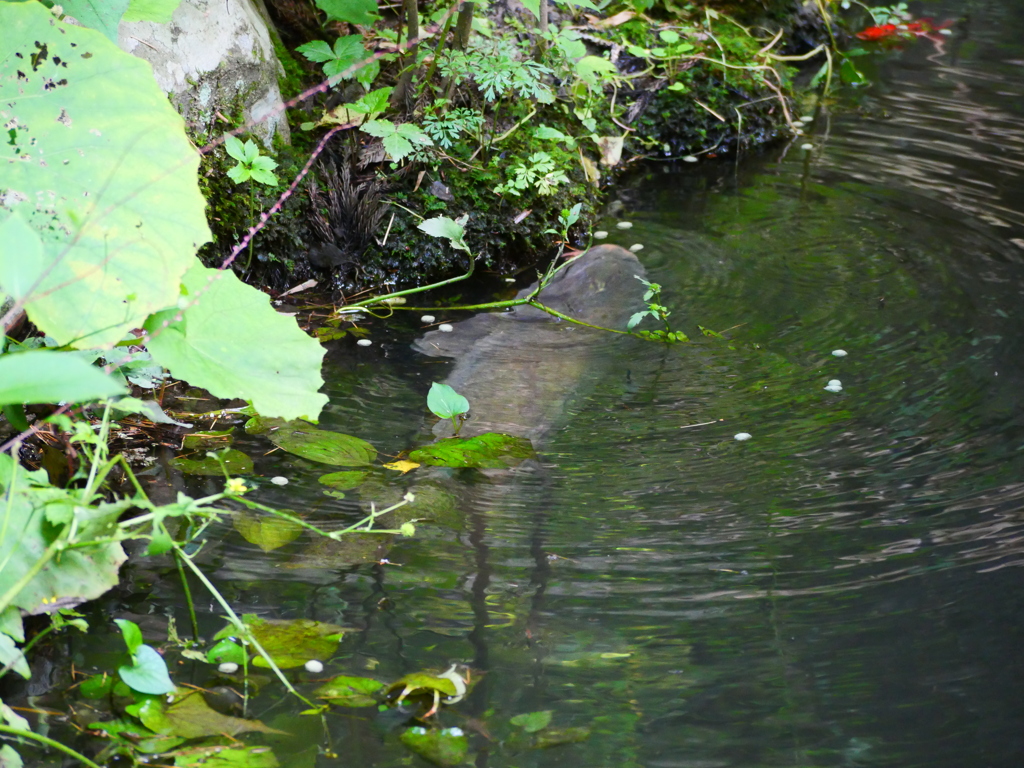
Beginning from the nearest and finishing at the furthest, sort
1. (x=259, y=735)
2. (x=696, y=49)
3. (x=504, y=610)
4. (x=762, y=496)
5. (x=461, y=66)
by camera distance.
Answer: (x=259, y=735) → (x=504, y=610) → (x=762, y=496) → (x=461, y=66) → (x=696, y=49)

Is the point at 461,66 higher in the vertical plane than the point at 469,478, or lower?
higher

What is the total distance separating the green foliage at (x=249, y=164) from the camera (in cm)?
259

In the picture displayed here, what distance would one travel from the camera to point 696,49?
4.21 metres

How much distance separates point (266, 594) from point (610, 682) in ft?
2.10

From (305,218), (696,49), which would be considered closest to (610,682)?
(305,218)

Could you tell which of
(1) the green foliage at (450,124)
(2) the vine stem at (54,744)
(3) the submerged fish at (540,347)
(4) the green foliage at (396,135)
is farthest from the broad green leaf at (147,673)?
(1) the green foliage at (450,124)

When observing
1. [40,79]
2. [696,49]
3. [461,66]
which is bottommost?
[696,49]

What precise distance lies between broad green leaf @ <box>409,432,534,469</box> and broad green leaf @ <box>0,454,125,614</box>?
82 cm

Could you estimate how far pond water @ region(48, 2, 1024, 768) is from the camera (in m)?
1.40

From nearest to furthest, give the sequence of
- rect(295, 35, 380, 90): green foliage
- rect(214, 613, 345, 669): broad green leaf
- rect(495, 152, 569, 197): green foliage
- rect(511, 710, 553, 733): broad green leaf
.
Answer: rect(511, 710, 553, 733): broad green leaf < rect(214, 613, 345, 669): broad green leaf < rect(295, 35, 380, 90): green foliage < rect(495, 152, 569, 197): green foliage

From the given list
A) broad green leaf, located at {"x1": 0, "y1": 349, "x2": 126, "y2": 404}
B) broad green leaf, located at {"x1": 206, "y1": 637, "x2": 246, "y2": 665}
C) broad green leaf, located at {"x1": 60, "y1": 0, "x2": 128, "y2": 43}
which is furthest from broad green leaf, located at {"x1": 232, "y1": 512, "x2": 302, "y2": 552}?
broad green leaf, located at {"x1": 60, "y1": 0, "x2": 128, "y2": 43}

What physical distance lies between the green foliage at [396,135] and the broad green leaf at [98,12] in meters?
1.11

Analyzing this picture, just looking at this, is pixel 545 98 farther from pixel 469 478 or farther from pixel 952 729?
pixel 952 729

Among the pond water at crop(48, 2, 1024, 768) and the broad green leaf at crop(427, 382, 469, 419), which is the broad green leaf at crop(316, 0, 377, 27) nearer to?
the pond water at crop(48, 2, 1024, 768)
